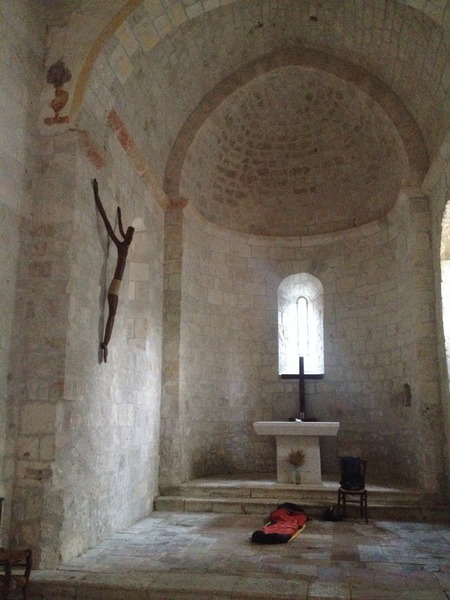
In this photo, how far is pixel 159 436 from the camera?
347 inches

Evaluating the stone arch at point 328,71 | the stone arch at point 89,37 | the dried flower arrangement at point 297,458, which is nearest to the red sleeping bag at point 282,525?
the dried flower arrangement at point 297,458

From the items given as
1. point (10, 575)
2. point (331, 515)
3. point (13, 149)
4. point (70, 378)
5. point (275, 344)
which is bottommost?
point (331, 515)

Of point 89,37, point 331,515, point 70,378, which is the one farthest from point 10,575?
point 89,37

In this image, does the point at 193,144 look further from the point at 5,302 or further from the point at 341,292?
the point at 5,302

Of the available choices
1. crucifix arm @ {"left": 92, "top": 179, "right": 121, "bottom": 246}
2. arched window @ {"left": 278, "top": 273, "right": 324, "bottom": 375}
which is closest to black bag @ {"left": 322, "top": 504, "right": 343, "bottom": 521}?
arched window @ {"left": 278, "top": 273, "right": 324, "bottom": 375}

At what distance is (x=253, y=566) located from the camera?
210 inches

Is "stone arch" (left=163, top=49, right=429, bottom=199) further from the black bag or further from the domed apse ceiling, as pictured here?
the black bag

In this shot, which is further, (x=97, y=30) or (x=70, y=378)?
(x=97, y=30)

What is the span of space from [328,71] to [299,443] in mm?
6475

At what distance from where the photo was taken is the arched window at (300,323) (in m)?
11.2

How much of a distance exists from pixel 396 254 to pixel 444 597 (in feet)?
21.1

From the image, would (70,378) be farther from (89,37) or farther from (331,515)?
(331,515)

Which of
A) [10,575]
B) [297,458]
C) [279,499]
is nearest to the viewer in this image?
[10,575]

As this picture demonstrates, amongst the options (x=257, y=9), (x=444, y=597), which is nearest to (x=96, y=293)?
(x=444, y=597)
